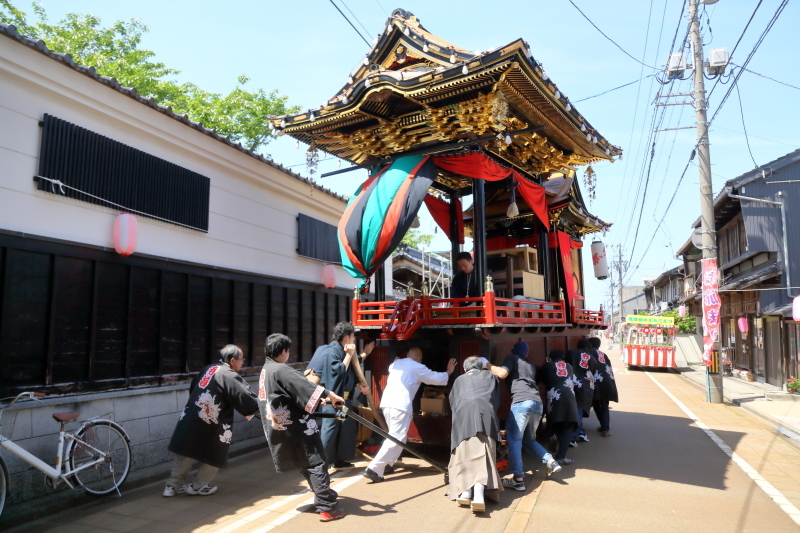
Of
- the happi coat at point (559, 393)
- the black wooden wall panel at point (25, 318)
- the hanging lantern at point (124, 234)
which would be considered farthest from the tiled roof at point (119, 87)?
the happi coat at point (559, 393)

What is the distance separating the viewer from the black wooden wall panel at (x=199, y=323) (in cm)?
815

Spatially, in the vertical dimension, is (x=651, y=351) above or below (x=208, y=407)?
below

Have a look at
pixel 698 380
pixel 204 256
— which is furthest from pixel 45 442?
pixel 698 380

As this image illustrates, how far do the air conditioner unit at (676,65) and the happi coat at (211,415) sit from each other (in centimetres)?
1798

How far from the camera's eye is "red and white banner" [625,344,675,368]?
25.6 meters

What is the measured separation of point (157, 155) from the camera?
7969mm

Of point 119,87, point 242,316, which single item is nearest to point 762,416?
point 242,316

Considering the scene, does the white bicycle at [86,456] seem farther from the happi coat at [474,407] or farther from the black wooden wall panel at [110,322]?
the happi coat at [474,407]

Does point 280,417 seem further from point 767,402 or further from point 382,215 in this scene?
point 767,402

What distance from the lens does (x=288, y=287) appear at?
10.7m

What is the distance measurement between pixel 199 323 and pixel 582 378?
6697 mm

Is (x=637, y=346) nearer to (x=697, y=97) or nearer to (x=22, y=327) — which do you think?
(x=697, y=97)

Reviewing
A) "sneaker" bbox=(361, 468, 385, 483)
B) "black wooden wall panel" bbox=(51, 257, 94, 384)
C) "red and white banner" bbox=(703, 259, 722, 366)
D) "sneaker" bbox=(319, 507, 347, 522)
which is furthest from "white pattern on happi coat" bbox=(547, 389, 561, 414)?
"red and white banner" bbox=(703, 259, 722, 366)

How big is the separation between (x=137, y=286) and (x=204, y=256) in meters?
1.52
